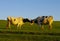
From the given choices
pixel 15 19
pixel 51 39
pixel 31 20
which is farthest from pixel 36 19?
pixel 51 39

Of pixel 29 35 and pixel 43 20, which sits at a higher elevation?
pixel 43 20

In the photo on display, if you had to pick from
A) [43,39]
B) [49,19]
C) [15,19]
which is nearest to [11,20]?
[15,19]

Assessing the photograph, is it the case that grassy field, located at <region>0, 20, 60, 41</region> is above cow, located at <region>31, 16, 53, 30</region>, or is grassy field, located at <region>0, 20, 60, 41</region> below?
below

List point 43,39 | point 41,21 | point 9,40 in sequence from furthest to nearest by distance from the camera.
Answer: point 41,21
point 43,39
point 9,40

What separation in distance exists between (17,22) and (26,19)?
1.93 m

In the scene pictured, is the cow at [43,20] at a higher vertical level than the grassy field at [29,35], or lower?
higher

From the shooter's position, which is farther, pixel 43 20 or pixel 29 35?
pixel 43 20

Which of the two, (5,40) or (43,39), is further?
(43,39)

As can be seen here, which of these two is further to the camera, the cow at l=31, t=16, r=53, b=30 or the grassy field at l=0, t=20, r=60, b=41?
the cow at l=31, t=16, r=53, b=30

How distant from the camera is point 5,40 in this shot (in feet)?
65.6

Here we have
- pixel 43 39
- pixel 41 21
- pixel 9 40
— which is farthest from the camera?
pixel 41 21

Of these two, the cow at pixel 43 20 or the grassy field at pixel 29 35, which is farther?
the cow at pixel 43 20

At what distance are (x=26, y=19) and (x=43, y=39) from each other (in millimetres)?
18405

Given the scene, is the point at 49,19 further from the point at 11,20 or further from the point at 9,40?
the point at 9,40
